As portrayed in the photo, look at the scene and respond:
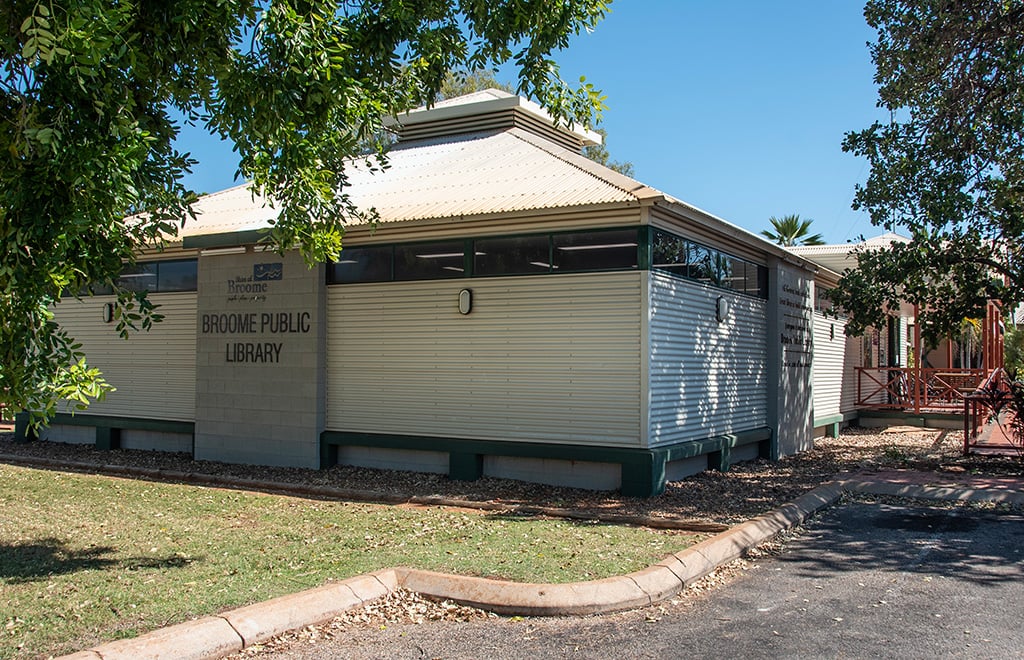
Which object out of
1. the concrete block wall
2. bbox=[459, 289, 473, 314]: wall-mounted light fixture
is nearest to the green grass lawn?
the concrete block wall

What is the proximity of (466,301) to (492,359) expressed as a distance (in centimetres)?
85

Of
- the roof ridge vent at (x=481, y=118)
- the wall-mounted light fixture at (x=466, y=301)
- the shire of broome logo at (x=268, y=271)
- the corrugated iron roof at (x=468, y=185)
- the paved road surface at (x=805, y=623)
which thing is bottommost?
the paved road surface at (x=805, y=623)

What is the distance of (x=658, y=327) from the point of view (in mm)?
11070

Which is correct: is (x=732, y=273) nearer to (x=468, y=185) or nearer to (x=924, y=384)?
(x=468, y=185)

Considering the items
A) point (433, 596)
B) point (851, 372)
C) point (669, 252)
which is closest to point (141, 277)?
point (669, 252)

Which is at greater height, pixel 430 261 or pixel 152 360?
pixel 430 261

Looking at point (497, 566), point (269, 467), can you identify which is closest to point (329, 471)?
point (269, 467)

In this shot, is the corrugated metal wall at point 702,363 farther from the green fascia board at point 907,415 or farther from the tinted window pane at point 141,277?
the tinted window pane at point 141,277

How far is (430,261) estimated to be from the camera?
40.5 ft

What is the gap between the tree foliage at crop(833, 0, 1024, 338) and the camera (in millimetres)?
12844

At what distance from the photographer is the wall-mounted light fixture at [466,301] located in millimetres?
11867

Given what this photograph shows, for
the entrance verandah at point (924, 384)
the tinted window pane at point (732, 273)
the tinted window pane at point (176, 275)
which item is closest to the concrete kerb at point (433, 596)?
the tinted window pane at point (732, 273)

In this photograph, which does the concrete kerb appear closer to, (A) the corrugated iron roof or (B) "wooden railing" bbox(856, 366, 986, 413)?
(A) the corrugated iron roof

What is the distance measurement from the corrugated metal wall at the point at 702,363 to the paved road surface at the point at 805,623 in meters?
3.32
